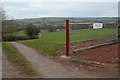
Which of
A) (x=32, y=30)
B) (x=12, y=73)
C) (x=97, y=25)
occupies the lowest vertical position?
(x=12, y=73)

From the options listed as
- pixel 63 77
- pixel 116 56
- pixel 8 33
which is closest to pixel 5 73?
pixel 63 77

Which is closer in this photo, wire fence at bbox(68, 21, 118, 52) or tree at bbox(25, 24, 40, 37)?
wire fence at bbox(68, 21, 118, 52)

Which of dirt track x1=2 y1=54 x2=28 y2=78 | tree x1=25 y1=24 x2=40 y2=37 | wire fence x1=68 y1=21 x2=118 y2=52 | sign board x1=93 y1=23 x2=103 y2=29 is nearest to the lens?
dirt track x1=2 y1=54 x2=28 y2=78

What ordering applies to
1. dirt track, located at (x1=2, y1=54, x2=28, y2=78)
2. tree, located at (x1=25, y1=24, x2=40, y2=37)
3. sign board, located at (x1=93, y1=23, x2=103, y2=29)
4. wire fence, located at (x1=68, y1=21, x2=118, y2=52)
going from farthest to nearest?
tree, located at (x1=25, y1=24, x2=40, y2=37) < sign board, located at (x1=93, y1=23, x2=103, y2=29) < wire fence, located at (x1=68, y1=21, x2=118, y2=52) < dirt track, located at (x1=2, y1=54, x2=28, y2=78)

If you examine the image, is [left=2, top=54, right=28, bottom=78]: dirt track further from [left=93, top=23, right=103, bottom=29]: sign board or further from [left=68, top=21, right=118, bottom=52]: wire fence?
[left=93, top=23, right=103, bottom=29]: sign board

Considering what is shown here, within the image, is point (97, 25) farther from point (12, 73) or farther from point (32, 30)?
point (32, 30)

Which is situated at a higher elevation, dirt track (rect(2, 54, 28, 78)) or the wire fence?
the wire fence

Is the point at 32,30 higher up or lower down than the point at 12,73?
higher up

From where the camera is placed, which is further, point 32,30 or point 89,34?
point 32,30

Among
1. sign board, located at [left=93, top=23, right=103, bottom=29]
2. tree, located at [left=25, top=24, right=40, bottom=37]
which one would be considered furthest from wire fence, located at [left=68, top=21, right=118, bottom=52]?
tree, located at [left=25, top=24, right=40, bottom=37]

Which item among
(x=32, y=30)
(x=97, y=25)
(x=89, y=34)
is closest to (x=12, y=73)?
(x=89, y=34)

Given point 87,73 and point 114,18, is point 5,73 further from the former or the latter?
point 114,18

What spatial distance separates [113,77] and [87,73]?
76cm

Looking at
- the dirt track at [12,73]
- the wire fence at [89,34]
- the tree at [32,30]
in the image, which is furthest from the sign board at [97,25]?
the tree at [32,30]
